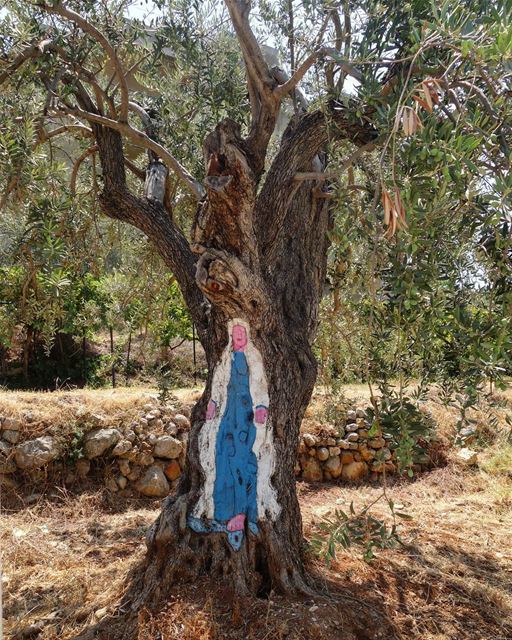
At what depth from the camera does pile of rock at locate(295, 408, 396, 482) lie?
7.69 meters

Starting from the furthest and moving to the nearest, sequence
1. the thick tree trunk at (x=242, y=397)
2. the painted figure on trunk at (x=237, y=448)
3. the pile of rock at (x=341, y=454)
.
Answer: the pile of rock at (x=341, y=454)
the painted figure on trunk at (x=237, y=448)
the thick tree trunk at (x=242, y=397)

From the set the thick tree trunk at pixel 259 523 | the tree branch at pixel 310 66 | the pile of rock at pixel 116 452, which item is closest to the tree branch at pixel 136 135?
the tree branch at pixel 310 66

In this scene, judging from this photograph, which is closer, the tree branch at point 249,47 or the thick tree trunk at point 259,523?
the thick tree trunk at point 259,523

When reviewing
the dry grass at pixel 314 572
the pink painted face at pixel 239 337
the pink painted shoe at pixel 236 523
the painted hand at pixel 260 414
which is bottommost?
the dry grass at pixel 314 572

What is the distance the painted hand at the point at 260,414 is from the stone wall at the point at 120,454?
8.06 feet

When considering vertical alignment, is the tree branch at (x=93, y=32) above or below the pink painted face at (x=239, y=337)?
above

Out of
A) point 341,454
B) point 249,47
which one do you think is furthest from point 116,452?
point 249,47

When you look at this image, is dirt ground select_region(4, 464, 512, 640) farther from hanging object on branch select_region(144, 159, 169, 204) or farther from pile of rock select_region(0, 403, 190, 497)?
hanging object on branch select_region(144, 159, 169, 204)

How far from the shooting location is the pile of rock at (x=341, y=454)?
25.2ft

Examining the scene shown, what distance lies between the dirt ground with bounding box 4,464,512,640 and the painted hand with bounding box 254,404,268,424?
98 centimetres

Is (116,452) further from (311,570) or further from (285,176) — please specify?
(285,176)

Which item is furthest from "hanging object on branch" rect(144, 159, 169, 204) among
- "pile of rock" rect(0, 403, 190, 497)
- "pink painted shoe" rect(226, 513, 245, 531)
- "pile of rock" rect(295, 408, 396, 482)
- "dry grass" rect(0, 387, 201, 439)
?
"pile of rock" rect(295, 408, 396, 482)

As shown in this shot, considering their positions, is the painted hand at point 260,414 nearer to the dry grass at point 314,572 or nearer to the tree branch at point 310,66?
the dry grass at point 314,572

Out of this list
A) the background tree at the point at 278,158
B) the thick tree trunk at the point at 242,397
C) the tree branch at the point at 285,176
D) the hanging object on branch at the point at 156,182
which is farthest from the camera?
the hanging object on branch at the point at 156,182
